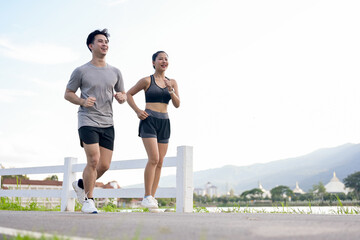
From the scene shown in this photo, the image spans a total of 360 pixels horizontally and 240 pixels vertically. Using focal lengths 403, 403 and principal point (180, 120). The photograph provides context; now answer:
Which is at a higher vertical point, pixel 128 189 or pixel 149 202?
pixel 128 189

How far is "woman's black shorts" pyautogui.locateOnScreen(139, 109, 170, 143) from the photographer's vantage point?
219 inches

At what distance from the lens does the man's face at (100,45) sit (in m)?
5.17

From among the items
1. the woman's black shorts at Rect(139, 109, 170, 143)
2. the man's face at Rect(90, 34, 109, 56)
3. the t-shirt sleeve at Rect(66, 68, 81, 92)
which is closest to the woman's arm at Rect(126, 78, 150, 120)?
the woman's black shorts at Rect(139, 109, 170, 143)

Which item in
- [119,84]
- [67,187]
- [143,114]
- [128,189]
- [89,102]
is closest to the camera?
[89,102]

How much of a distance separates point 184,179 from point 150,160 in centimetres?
87

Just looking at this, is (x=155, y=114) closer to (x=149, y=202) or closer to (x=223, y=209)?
(x=149, y=202)

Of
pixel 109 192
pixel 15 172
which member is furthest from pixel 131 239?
pixel 15 172

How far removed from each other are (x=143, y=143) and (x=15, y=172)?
5.03 meters

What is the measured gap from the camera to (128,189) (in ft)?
23.1

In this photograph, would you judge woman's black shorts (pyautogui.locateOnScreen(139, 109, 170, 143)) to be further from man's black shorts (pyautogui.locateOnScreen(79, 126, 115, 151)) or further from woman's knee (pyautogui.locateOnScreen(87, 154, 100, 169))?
woman's knee (pyautogui.locateOnScreen(87, 154, 100, 169))

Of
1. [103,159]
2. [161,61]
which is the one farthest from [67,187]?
[161,61]

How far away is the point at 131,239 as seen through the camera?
223 cm

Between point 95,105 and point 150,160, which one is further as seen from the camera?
point 150,160

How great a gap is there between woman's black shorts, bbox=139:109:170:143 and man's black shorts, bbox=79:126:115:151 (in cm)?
56
